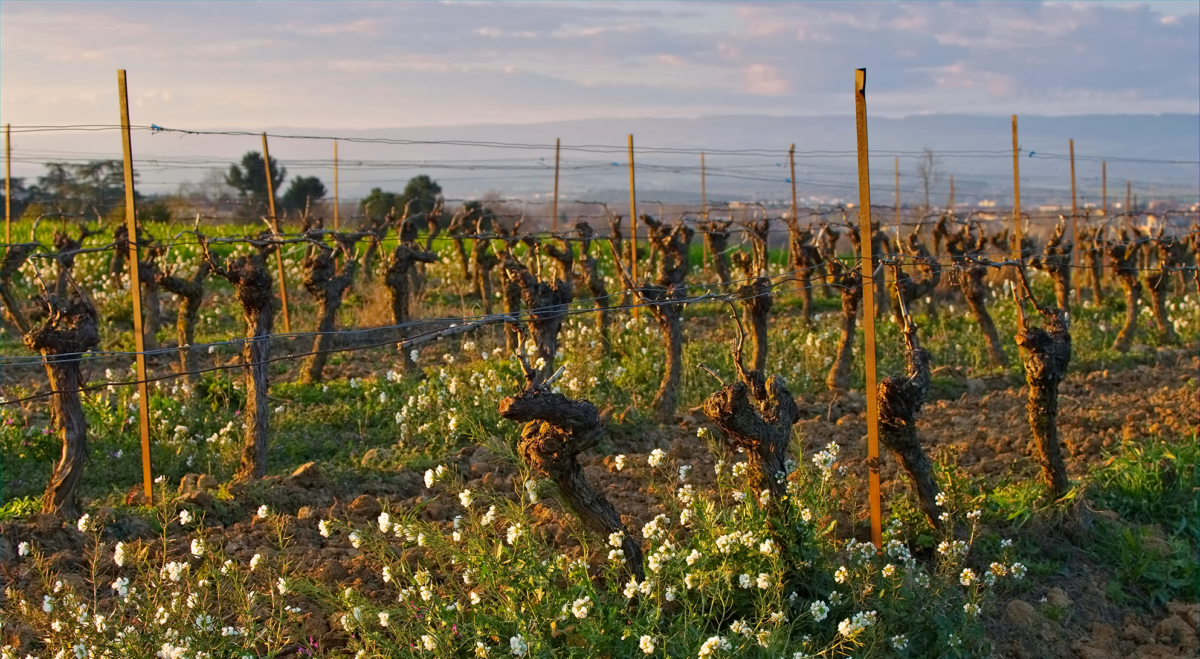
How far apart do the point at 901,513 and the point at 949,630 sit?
1445mm

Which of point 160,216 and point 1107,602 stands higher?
point 160,216

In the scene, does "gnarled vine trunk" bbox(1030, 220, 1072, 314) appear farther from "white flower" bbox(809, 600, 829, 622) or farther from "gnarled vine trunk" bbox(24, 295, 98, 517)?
"gnarled vine trunk" bbox(24, 295, 98, 517)

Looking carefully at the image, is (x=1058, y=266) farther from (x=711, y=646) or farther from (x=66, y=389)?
(x=66, y=389)

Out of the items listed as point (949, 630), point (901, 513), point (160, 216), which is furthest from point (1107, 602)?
point (160, 216)

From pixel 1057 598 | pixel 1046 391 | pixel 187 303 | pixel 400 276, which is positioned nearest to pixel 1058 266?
pixel 1046 391

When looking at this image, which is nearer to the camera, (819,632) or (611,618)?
(611,618)

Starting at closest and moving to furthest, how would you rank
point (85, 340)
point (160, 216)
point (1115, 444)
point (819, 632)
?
point (819, 632) < point (85, 340) < point (1115, 444) < point (160, 216)

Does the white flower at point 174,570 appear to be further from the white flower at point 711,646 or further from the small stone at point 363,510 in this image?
the white flower at point 711,646

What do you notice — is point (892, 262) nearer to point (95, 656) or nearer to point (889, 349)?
point (95, 656)

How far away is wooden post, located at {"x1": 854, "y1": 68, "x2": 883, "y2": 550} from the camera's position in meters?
5.65

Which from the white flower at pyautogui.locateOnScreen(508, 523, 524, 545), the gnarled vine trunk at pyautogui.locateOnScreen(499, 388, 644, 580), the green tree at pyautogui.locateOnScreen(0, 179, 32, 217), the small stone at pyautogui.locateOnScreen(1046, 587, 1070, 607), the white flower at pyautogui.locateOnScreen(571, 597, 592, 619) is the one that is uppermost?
the green tree at pyautogui.locateOnScreen(0, 179, 32, 217)

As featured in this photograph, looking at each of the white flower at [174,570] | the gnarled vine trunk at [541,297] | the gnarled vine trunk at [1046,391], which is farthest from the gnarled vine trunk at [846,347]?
the white flower at [174,570]

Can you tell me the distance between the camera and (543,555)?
5.23 meters

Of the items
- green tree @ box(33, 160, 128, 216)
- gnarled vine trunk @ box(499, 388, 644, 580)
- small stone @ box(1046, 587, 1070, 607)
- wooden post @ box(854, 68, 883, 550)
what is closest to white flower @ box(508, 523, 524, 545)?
gnarled vine trunk @ box(499, 388, 644, 580)
